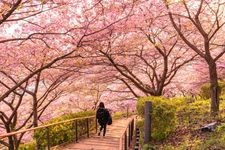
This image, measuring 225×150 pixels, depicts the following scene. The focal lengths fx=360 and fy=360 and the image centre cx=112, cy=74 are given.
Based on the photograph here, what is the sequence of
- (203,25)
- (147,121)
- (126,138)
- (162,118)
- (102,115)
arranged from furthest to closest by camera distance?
1. (203,25)
2. (102,115)
3. (162,118)
4. (147,121)
5. (126,138)

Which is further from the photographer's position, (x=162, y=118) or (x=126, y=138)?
(x=162, y=118)

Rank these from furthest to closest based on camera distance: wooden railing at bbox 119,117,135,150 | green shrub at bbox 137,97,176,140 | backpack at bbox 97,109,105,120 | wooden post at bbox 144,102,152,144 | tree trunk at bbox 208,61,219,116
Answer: backpack at bbox 97,109,105,120
tree trunk at bbox 208,61,219,116
green shrub at bbox 137,97,176,140
wooden post at bbox 144,102,152,144
wooden railing at bbox 119,117,135,150

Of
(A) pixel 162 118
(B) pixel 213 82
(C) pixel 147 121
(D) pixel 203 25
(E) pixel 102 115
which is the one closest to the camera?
(C) pixel 147 121

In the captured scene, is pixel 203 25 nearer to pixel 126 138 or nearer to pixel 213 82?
pixel 213 82

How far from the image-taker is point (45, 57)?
19.6 meters

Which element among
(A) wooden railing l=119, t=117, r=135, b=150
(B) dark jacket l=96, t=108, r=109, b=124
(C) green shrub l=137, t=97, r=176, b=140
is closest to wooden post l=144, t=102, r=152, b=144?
(C) green shrub l=137, t=97, r=176, b=140

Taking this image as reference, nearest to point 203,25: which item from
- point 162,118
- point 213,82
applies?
point 213,82

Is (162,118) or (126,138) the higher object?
(162,118)

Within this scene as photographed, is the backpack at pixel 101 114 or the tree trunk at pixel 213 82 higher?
the tree trunk at pixel 213 82

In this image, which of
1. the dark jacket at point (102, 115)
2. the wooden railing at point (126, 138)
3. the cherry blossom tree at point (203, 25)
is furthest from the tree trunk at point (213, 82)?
the dark jacket at point (102, 115)

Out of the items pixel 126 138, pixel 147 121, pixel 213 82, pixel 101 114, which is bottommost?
pixel 126 138

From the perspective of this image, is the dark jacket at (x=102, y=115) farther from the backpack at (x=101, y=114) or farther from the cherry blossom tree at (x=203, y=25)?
the cherry blossom tree at (x=203, y=25)

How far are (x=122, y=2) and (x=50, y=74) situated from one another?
1135cm

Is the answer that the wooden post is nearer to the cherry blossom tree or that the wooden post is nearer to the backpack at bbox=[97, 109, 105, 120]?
the cherry blossom tree
